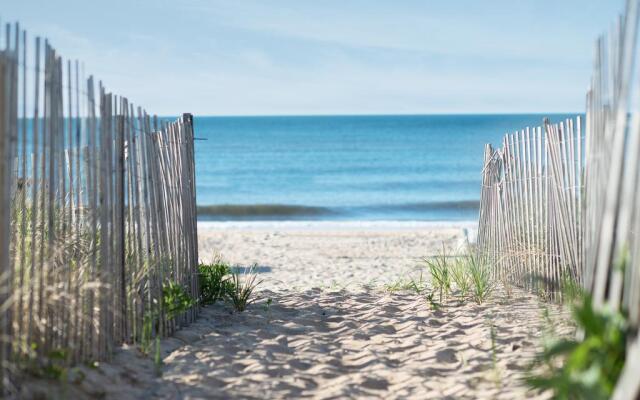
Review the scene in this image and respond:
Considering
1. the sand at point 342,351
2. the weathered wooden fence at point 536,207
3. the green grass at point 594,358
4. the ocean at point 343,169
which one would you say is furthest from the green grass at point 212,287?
the ocean at point 343,169

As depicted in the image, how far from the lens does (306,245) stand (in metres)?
11.1

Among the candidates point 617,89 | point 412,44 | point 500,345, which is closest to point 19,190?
point 500,345

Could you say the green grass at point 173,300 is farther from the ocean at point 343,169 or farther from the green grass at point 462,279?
the ocean at point 343,169

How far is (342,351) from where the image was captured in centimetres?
443

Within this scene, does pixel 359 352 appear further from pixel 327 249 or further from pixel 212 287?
pixel 327 249

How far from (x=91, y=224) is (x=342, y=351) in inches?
61.2

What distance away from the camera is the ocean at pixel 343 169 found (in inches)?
831

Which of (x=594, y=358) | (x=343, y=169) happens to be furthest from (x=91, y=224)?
(x=343, y=169)

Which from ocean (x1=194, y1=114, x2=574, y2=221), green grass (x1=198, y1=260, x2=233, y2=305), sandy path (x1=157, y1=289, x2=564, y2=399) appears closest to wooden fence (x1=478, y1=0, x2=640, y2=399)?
sandy path (x1=157, y1=289, x2=564, y2=399)

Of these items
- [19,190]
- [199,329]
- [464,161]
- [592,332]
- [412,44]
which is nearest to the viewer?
[592,332]

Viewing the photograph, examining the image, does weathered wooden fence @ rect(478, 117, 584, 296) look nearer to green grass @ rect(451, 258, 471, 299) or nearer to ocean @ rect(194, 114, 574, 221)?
green grass @ rect(451, 258, 471, 299)

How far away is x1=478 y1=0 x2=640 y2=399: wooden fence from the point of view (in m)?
2.89

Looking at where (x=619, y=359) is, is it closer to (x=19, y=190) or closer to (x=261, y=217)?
(x=19, y=190)

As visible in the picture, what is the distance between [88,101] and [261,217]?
16203 mm
